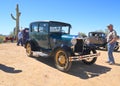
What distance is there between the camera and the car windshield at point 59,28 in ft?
31.2

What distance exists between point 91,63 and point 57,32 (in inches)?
89.1

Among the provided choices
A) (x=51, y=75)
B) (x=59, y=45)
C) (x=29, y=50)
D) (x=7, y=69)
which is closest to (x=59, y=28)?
(x=59, y=45)

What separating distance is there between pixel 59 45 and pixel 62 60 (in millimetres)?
655

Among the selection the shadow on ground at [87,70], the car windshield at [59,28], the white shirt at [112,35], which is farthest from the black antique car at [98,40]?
the shadow on ground at [87,70]

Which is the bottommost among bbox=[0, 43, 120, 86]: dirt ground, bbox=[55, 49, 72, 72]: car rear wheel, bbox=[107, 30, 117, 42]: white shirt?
bbox=[0, 43, 120, 86]: dirt ground

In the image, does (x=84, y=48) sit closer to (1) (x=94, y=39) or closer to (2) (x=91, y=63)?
(2) (x=91, y=63)

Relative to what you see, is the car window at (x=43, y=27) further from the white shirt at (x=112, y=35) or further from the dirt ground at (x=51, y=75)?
the white shirt at (x=112, y=35)

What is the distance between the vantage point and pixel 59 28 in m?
9.93

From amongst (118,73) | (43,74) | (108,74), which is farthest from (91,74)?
(43,74)

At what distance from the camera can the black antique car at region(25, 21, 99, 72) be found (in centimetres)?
800

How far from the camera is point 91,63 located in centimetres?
957

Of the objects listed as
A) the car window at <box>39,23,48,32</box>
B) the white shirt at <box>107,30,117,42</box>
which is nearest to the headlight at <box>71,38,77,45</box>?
the car window at <box>39,23,48,32</box>

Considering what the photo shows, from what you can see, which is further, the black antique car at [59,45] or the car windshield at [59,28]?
the car windshield at [59,28]

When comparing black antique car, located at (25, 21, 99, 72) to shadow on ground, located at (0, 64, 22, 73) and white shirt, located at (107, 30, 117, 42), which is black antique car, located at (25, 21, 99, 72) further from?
shadow on ground, located at (0, 64, 22, 73)
